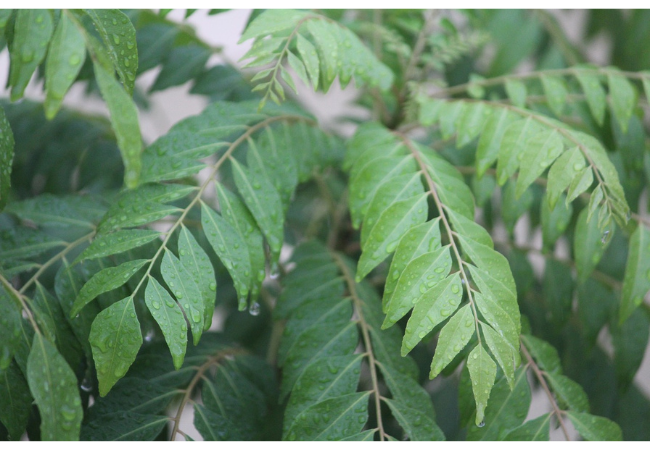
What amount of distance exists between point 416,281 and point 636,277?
0.95 feet

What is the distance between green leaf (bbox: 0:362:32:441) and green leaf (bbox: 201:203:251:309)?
7.8 inches

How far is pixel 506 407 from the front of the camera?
0.50m

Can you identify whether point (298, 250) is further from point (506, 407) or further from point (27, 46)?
point (27, 46)

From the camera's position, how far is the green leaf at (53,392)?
0.36 metres

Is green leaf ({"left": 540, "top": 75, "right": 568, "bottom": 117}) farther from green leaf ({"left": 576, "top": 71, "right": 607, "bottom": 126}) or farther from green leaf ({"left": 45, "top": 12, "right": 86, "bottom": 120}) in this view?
green leaf ({"left": 45, "top": 12, "right": 86, "bottom": 120})

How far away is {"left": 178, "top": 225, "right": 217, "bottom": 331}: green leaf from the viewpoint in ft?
1.46

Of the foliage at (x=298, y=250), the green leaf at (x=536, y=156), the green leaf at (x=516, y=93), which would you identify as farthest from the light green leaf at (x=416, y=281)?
the green leaf at (x=516, y=93)

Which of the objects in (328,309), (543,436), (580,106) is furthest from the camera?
(580,106)

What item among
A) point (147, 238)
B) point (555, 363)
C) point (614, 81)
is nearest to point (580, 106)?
point (614, 81)

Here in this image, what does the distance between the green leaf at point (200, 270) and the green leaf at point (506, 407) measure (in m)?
0.27

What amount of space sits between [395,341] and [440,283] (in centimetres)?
19

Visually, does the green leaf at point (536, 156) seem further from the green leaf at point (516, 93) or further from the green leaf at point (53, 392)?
the green leaf at point (53, 392)

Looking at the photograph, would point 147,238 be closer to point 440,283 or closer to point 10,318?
point 10,318

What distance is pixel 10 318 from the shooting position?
41cm
